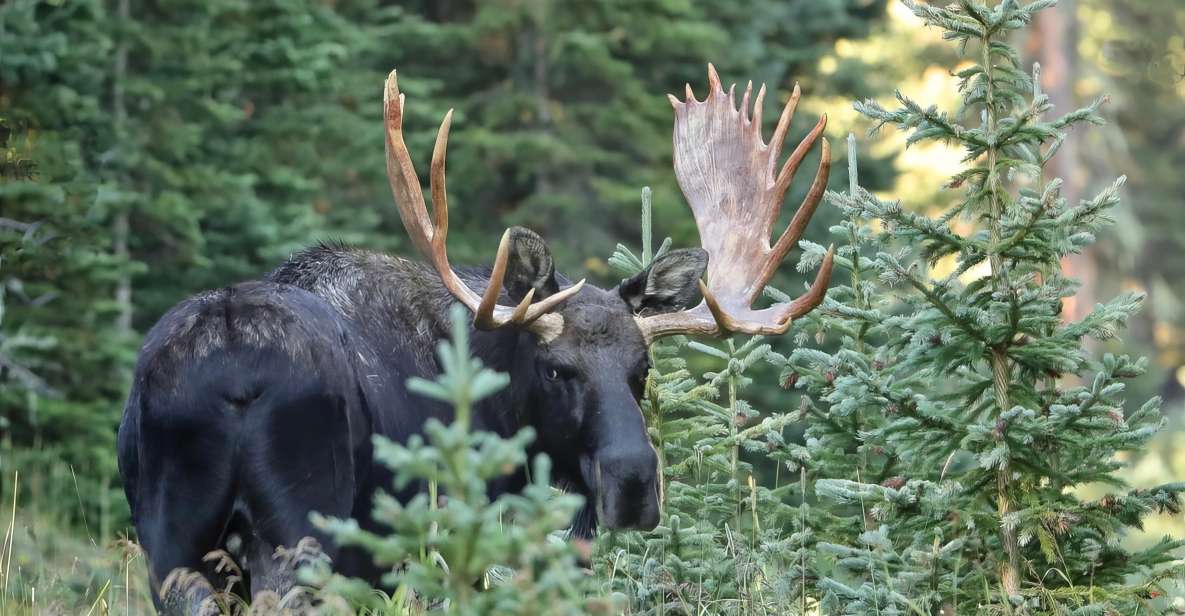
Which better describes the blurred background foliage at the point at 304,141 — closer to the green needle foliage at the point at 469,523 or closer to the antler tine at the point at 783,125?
the antler tine at the point at 783,125

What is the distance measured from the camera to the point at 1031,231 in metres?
5.98

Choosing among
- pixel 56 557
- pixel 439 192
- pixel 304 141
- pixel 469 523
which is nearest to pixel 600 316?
pixel 439 192

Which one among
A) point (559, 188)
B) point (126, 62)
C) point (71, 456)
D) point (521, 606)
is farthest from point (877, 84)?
point (521, 606)

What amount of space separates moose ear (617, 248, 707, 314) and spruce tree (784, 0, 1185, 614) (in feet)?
2.57

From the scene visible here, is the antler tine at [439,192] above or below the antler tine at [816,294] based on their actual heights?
above

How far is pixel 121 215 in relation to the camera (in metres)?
14.3

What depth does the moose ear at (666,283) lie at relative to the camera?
6895 millimetres

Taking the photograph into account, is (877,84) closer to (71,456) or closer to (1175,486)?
(71,456)

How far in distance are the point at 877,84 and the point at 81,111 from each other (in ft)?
54.2

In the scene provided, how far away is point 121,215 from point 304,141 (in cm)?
338

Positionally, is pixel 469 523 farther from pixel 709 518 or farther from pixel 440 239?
pixel 709 518

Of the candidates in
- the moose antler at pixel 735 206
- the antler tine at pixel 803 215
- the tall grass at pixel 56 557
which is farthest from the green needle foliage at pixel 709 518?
the tall grass at pixel 56 557

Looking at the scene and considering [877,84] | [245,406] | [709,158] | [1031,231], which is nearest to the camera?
[245,406]

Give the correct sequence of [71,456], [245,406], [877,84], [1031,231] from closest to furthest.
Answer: [245,406], [1031,231], [71,456], [877,84]
